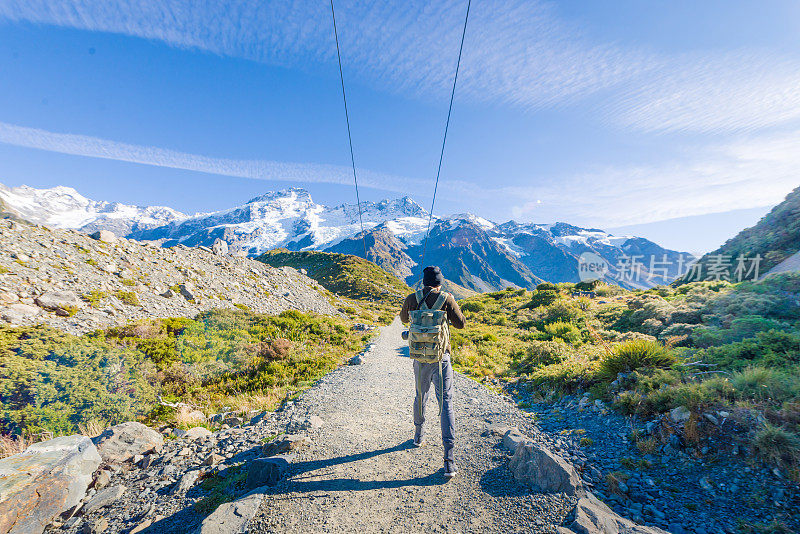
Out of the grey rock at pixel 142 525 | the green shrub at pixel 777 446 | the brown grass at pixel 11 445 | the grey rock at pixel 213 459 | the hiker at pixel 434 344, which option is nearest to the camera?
the grey rock at pixel 142 525

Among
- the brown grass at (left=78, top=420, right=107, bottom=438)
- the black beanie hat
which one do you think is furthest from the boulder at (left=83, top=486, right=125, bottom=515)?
the black beanie hat

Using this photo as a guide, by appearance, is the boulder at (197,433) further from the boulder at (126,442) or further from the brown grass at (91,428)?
the brown grass at (91,428)

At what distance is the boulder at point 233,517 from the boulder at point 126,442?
3006 mm

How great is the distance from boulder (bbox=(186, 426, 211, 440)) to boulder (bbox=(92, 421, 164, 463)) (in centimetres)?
46

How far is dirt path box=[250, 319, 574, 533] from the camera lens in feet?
12.7

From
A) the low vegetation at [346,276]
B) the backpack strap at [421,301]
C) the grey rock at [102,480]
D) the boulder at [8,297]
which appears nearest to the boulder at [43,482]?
the grey rock at [102,480]

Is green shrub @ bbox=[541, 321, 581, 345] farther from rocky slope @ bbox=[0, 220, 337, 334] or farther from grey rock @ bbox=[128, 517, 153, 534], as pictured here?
rocky slope @ bbox=[0, 220, 337, 334]

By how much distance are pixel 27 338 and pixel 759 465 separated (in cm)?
1602

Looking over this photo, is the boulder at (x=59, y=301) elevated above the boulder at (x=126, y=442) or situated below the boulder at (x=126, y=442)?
above

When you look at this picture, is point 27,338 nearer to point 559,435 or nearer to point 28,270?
point 28,270

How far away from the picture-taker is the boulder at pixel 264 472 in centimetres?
459

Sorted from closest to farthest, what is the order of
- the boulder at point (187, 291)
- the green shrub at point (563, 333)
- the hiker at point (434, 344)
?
1. the hiker at point (434, 344)
2. the green shrub at point (563, 333)
3. the boulder at point (187, 291)

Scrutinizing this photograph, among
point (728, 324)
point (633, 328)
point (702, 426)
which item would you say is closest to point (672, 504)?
point (702, 426)

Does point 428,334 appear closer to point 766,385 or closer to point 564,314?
point 766,385
